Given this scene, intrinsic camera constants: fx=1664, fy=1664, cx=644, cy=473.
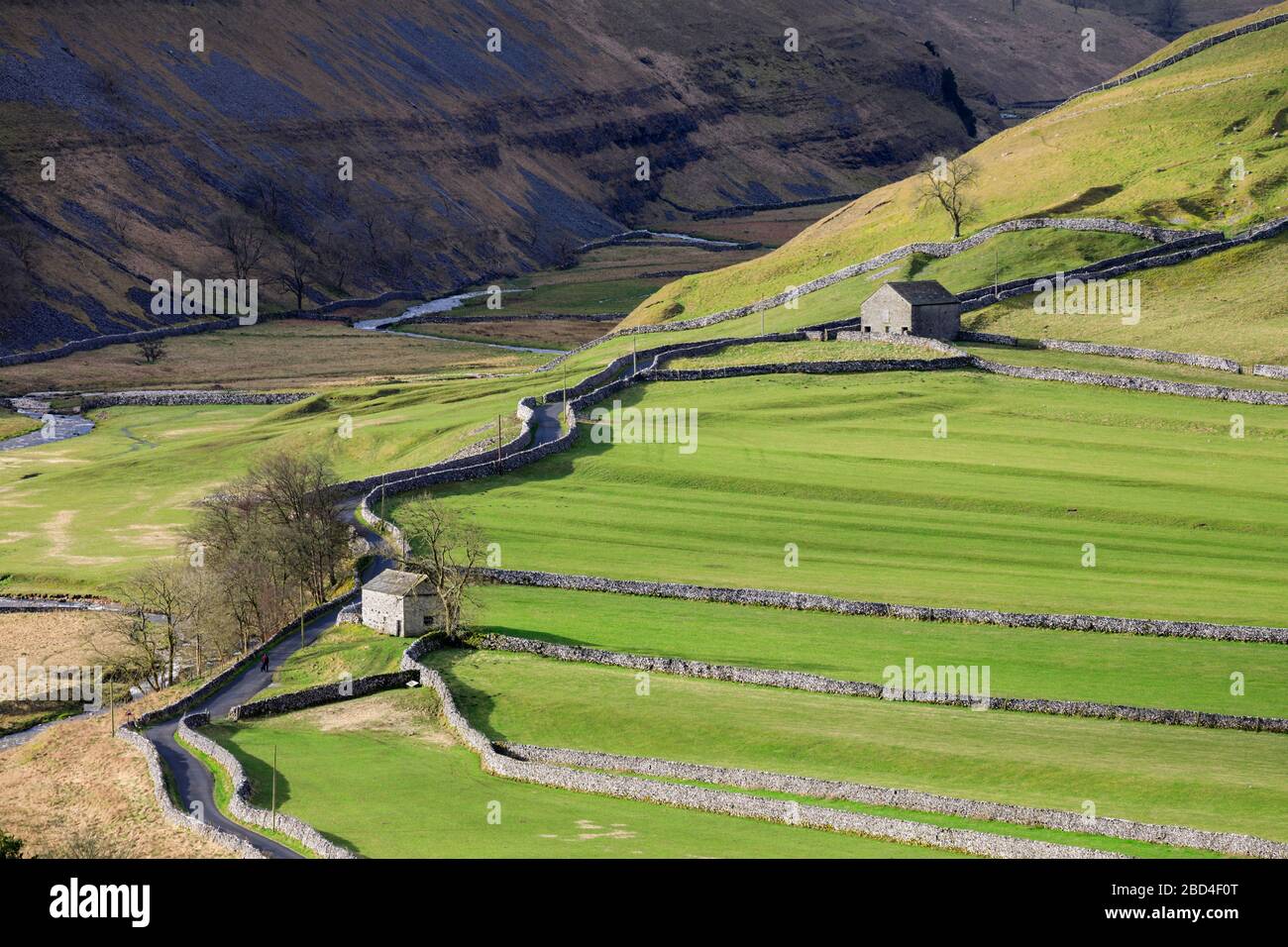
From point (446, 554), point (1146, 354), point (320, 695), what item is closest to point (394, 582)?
point (446, 554)

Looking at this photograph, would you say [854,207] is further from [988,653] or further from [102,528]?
[988,653]

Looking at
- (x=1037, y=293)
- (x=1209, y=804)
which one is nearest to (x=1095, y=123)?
(x=1037, y=293)

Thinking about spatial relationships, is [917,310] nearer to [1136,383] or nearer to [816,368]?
[816,368]

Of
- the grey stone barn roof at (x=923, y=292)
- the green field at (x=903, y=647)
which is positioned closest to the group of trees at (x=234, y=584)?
the green field at (x=903, y=647)

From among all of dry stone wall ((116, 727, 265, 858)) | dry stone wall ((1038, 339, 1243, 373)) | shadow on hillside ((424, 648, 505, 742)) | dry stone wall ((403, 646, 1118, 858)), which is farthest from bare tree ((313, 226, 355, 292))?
dry stone wall ((403, 646, 1118, 858))

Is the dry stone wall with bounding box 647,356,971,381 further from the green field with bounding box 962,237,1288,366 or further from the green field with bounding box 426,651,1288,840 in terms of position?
the green field with bounding box 426,651,1288,840

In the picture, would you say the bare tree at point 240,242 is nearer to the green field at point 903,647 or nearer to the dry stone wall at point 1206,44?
the dry stone wall at point 1206,44
